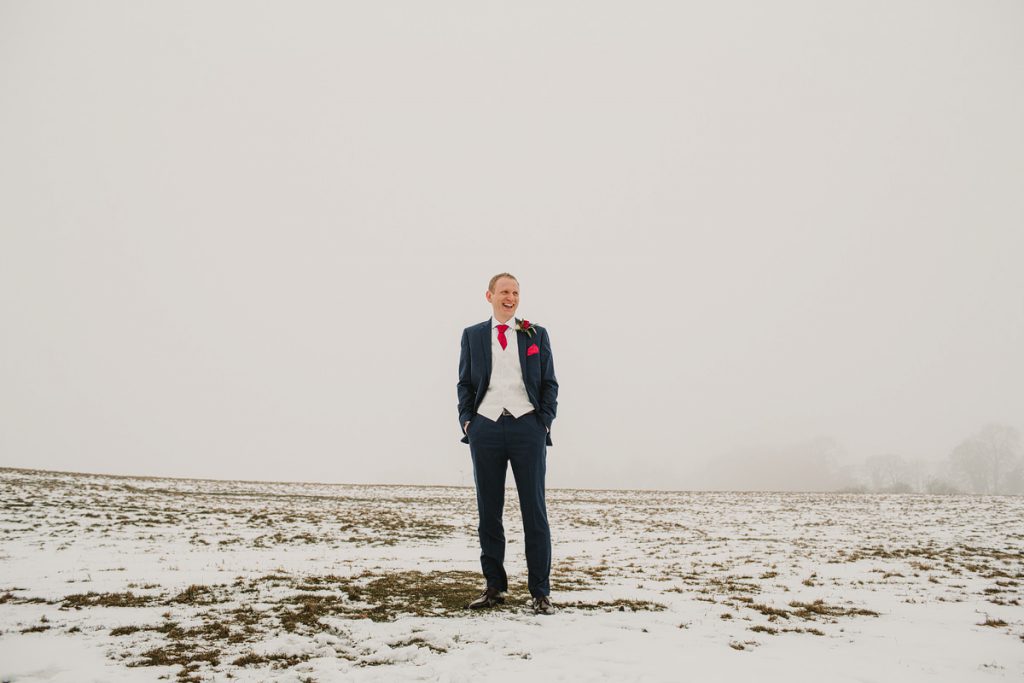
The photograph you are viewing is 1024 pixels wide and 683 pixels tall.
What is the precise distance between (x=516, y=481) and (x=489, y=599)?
4.66ft

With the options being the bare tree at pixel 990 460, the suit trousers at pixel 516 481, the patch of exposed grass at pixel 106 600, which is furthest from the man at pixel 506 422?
the bare tree at pixel 990 460

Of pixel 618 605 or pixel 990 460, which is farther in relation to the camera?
pixel 990 460

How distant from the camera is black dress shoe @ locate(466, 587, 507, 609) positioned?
6172 millimetres

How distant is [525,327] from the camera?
6.45 meters

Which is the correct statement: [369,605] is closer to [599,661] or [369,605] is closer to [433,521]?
[599,661]

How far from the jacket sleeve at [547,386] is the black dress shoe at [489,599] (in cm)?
208

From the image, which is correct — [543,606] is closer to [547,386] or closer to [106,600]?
[547,386]

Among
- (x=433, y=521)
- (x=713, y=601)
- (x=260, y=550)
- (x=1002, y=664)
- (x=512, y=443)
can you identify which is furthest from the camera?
(x=433, y=521)

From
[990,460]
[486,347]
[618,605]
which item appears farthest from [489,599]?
[990,460]

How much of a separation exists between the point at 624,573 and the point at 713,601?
267 centimetres

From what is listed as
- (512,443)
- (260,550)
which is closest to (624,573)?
(512,443)

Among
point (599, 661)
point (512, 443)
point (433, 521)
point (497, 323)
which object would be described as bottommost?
point (433, 521)

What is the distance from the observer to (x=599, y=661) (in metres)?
4.47

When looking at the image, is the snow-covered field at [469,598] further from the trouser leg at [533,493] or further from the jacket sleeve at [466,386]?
the jacket sleeve at [466,386]
